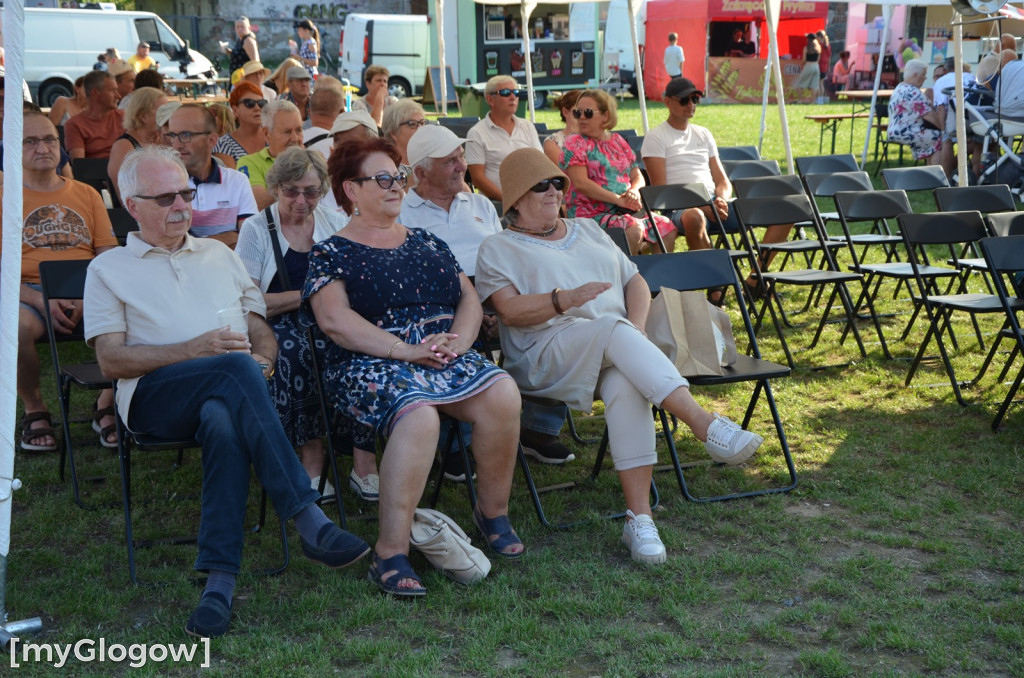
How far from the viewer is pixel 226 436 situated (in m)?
3.33

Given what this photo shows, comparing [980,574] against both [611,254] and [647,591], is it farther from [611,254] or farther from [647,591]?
[611,254]

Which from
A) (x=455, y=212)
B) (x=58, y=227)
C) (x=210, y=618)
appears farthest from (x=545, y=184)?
(x=58, y=227)

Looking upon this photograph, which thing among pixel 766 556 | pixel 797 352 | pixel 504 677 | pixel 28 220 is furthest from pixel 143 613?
pixel 797 352

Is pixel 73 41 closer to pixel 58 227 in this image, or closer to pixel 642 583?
pixel 58 227

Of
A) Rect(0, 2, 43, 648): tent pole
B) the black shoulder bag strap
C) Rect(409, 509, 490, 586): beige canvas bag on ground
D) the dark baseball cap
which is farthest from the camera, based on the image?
the dark baseball cap

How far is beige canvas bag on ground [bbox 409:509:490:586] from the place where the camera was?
11.3ft

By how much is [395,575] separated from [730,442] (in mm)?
1232

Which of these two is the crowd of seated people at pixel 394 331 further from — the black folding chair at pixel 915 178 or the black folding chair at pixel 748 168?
the black folding chair at pixel 915 178

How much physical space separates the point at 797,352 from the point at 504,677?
12.9ft

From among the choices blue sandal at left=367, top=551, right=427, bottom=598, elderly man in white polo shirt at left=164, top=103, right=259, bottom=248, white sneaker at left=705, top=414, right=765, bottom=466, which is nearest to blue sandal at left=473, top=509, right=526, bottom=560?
blue sandal at left=367, top=551, right=427, bottom=598

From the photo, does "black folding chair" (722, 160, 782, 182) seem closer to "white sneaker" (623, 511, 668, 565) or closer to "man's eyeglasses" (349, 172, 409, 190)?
"man's eyeglasses" (349, 172, 409, 190)

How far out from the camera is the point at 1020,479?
4.37 meters

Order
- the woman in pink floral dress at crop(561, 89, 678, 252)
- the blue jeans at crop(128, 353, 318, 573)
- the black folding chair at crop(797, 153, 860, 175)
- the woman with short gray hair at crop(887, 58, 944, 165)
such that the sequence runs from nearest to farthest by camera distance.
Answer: the blue jeans at crop(128, 353, 318, 573)
the woman in pink floral dress at crop(561, 89, 678, 252)
the black folding chair at crop(797, 153, 860, 175)
the woman with short gray hair at crop(887, 58, 944, 165)

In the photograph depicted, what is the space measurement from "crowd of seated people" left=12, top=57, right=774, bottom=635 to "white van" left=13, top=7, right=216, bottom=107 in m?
17.5
